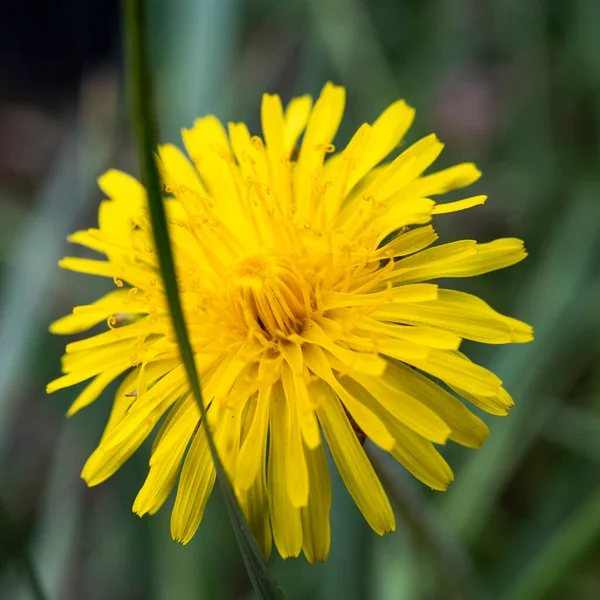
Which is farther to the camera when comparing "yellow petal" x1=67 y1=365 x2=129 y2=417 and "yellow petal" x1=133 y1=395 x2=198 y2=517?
"yellow petal" x1=67 y1=365 x2=129 y2=417

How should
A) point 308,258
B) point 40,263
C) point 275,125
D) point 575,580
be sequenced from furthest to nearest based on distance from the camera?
point 40,263, point 575,580, point 275,125, point 308,258

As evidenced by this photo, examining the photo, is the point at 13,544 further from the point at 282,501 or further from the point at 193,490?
the point at 282,501

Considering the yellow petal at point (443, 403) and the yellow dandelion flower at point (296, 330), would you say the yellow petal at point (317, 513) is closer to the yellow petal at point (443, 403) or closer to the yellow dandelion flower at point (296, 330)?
the yellow dandelion flower at point (296, 330)

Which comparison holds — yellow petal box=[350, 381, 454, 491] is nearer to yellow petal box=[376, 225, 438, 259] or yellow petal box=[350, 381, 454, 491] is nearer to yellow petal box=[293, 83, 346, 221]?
yellow petal box=[376, 225, 438, 259]

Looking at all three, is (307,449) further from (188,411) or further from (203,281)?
(203,281)

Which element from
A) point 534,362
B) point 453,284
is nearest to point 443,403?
point 534,362

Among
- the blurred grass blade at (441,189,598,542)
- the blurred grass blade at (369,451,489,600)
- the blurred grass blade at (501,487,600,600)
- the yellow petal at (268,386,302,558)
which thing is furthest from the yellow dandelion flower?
the blurred grass blade at (441,189,598,542)

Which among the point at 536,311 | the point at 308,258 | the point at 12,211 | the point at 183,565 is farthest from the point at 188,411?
the point at 12,211
